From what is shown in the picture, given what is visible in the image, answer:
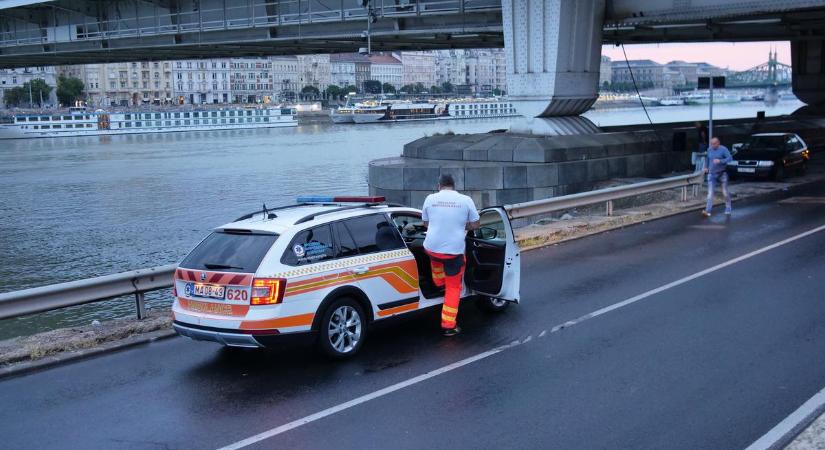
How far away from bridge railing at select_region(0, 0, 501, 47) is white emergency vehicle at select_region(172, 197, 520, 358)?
21.0m

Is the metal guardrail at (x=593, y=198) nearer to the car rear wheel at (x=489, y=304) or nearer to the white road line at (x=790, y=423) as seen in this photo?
the car rear wheel at (x=489, y=304)

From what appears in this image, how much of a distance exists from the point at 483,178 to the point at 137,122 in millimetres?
85153

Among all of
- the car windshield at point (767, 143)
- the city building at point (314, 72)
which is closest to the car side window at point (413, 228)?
the car windshield at point (767, 143)

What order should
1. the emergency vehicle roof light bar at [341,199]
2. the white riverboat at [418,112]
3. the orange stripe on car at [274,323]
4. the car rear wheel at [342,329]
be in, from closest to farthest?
1. the orange stripe on car at [274,323]
2. the car rear wheel at [342,329]
3. the emergency vehicle roof light bar at [341,199]
4. the white riverboat at [418,112]

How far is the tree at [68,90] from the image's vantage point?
151 m

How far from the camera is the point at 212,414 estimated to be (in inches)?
266

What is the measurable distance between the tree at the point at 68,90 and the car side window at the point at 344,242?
507 feet

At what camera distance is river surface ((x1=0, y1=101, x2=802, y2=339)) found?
21.8 meters

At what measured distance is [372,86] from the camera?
191 meters

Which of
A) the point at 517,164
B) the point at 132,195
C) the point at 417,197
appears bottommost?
the point at 132,195

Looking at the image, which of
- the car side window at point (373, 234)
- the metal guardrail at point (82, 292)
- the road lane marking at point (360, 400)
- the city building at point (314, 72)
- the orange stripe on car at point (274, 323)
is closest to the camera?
the road lane marking at point (360, 400)

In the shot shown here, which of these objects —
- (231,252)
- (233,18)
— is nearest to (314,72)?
(233,18)

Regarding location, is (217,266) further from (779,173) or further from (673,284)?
(779,173)

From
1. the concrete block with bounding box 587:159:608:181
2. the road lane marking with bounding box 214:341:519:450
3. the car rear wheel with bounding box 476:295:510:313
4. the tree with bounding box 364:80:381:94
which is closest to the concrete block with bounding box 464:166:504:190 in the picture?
the concrete block with bounding box 587:159:608:181
